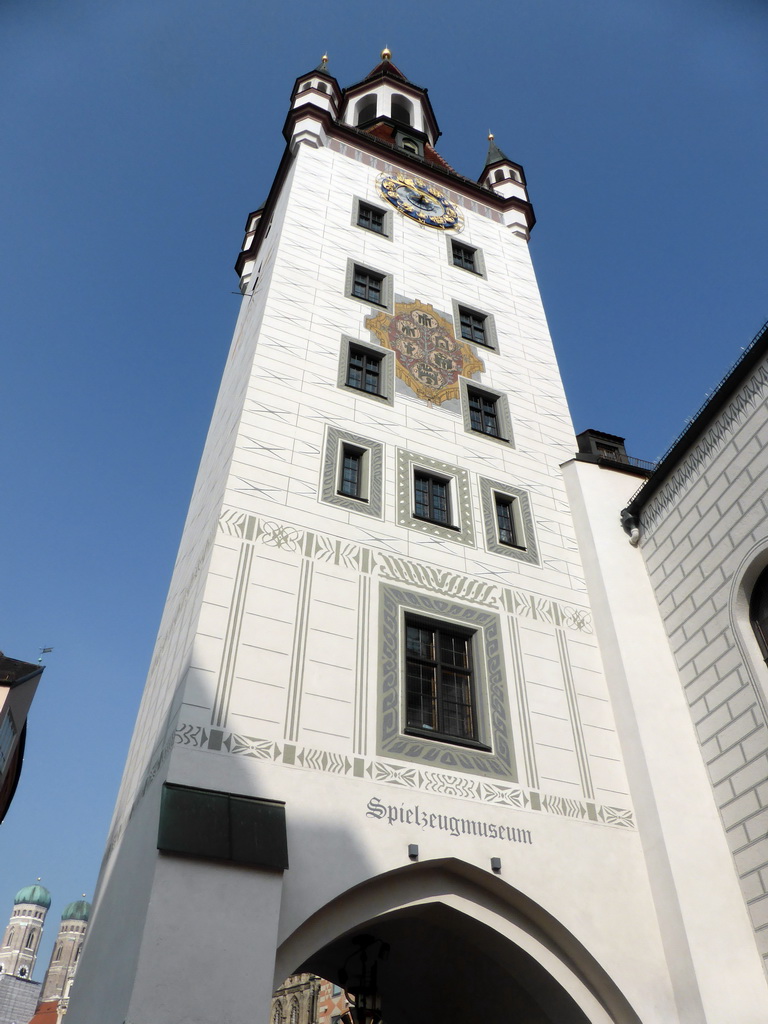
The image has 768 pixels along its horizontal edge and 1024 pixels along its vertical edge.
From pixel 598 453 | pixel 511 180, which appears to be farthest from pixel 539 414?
pixel 511 180

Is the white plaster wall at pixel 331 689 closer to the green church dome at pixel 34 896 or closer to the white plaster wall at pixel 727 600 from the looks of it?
the white plaster wall at pixel 727 600

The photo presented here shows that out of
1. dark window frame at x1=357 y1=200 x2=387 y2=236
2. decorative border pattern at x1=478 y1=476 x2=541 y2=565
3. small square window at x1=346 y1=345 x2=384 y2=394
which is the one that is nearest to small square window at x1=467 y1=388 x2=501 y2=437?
decorative border pattern at x1=478 y1=476 x2=541 y2=565

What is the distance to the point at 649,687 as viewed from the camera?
33.1 feet

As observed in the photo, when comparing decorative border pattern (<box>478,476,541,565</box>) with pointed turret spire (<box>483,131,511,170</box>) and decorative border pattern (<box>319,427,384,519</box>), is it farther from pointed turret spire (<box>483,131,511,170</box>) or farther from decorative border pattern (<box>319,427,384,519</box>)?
pointed turret spire (<box>483,131,511,170</box>)

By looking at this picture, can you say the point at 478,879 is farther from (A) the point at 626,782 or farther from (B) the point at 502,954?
(A) the point at 626,782

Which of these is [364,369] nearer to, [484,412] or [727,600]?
[484,412]

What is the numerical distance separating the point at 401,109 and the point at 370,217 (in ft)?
39.7

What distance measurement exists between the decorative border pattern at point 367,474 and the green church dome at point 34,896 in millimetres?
149210

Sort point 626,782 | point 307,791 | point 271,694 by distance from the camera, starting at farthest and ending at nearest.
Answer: point 626,782, point 271,694, point 307,791

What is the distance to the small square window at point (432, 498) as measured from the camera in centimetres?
1138

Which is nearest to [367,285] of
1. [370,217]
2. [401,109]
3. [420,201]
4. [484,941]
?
[370,217]

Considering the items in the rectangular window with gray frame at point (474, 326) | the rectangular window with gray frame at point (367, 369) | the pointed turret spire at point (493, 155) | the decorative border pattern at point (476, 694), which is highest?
the pointed turret spire at point (493, 155)

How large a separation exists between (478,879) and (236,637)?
3.51m

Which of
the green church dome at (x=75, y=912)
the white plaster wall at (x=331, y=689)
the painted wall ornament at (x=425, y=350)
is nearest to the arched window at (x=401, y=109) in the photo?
the painted wall ornament at (x=425, y=350)
